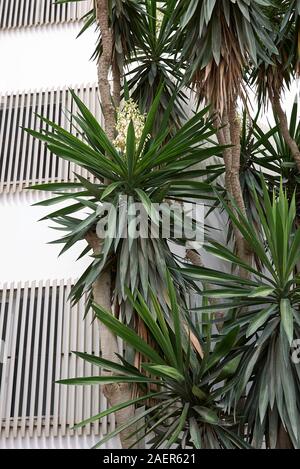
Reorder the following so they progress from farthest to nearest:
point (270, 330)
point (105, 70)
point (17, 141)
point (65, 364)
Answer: point (17, 141)
point (65, 364)
point (105, 70)
point (270, 330)

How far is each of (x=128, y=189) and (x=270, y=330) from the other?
1.40 m

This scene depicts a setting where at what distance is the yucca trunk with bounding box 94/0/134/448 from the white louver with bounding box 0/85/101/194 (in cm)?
167

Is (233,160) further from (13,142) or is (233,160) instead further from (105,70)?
(13,142)

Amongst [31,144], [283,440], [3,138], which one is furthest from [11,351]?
[283,440]

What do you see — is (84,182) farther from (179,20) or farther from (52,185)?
(179,20)

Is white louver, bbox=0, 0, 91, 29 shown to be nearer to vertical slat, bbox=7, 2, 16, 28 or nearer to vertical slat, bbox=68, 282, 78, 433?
vertical slat, bbox=7, 2, 16, 28

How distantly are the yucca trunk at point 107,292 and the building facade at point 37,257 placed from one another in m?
1.37

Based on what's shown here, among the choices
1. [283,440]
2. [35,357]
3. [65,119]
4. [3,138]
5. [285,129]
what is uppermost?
[65,119]

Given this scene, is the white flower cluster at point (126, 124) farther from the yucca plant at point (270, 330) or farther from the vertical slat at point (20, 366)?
the vertical slat at point (20, 366)

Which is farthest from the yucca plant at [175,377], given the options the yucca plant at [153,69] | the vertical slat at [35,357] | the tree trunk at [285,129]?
the yucca plant at [153,69]

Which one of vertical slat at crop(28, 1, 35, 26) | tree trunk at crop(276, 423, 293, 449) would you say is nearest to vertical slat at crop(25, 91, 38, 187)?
vertical slat at crop(28, 1, 35, 26)

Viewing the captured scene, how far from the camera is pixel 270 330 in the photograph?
4133 mm

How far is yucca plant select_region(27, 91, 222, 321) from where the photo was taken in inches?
174

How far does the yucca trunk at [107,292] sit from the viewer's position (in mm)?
4184
